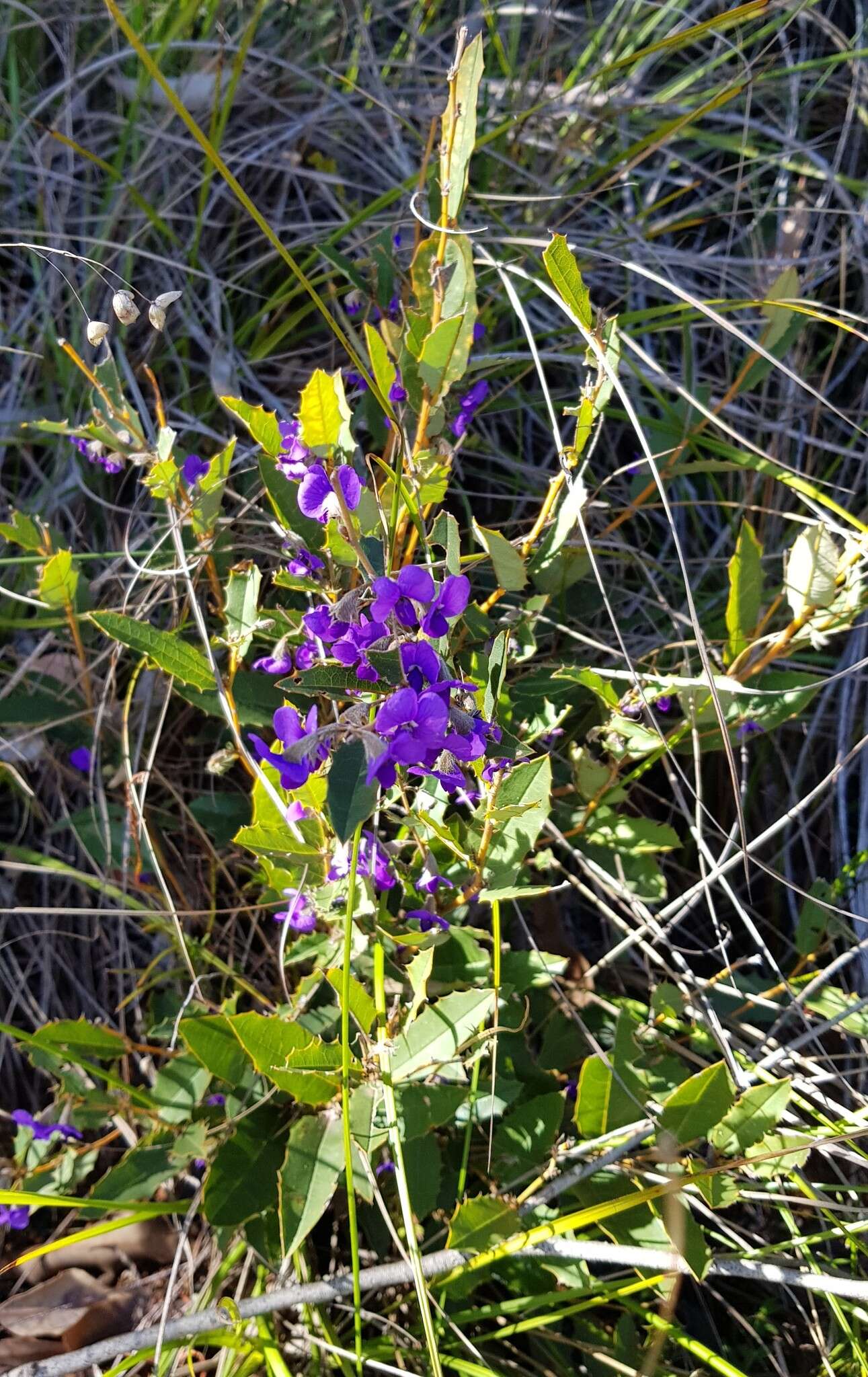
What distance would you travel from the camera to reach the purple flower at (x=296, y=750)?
0.91 meters

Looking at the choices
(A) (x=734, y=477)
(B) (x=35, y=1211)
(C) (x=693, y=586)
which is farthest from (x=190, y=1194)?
(A) (x=734, y=477)

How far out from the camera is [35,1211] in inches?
63.6

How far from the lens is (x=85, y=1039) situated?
1.45 m

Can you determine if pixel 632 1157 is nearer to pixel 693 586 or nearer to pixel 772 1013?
pixel 772 1013

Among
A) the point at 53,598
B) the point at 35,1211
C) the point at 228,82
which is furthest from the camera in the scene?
the point at 228,82

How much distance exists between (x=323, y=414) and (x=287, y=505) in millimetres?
262

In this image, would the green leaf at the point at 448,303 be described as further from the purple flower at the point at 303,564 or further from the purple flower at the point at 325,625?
the purple flower at the point at 325,625

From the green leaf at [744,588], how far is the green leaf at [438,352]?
1.35 feet

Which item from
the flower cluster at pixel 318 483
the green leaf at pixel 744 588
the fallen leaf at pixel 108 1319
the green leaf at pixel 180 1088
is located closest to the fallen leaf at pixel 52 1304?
the fallen leaf at pixel 108 1319

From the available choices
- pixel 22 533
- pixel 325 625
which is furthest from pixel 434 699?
pixel 22 533

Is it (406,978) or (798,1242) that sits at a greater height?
(406,978)

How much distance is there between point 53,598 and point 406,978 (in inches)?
28.1

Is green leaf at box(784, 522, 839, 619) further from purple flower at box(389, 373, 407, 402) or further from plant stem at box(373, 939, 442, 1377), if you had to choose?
plant stem at box(373, 939, 442, 1377)

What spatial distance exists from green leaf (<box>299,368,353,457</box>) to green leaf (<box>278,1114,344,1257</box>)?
0.76 meters
